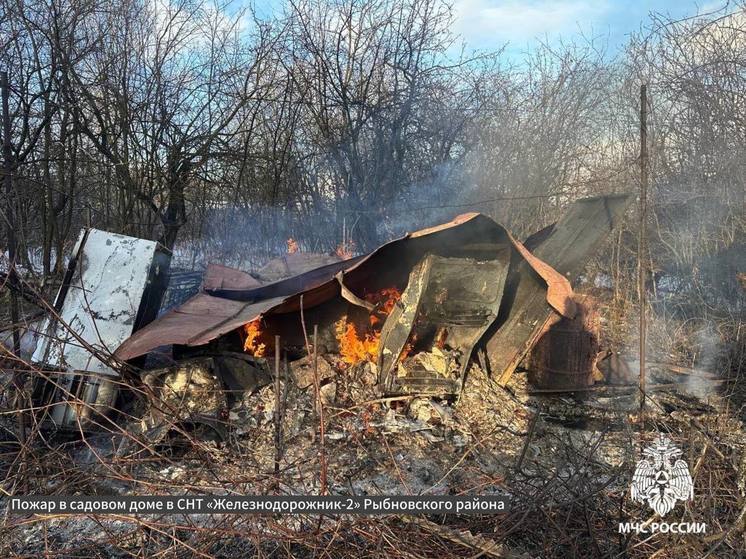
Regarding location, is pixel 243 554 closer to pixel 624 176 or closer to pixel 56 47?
pixel 56 47

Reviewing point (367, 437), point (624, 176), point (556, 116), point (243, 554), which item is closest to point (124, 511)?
point (243, 554)

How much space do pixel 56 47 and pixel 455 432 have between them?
30.3ft

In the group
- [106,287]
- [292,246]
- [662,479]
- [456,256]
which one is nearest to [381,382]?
[456,256]

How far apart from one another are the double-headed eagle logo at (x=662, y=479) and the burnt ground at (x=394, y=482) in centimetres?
A: 6

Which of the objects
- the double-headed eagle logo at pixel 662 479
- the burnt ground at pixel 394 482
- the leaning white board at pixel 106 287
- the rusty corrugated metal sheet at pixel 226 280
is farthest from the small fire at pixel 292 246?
the double-headed eagle logo at pixel 662 479

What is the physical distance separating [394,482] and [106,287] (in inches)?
152

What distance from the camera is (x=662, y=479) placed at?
122 inches

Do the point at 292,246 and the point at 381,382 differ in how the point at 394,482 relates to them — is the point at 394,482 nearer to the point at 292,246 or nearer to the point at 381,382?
the point at 381,382

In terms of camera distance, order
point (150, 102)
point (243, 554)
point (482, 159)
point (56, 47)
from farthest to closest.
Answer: point (482, 159) < point (150, 102) < point (56, 47) < point (243, 554)

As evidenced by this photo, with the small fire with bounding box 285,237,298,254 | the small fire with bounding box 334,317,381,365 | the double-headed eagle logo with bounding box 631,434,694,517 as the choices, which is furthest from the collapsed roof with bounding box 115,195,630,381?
the small fire with bounding box 285,237,298,254

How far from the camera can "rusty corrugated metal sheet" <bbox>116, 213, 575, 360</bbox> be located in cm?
463

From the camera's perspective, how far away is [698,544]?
103 inches

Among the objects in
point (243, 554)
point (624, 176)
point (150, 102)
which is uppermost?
point (150, 102)

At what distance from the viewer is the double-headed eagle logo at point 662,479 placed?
9.46 ft
